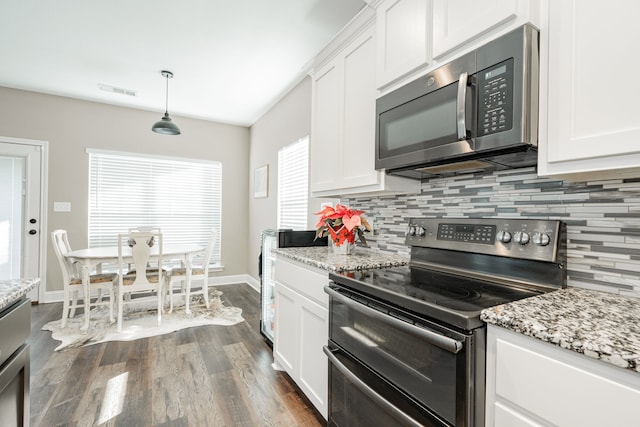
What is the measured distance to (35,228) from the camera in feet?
12.5

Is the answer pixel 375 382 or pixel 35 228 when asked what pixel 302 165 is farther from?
pixel 35 228

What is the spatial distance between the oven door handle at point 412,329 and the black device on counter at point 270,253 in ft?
3.50

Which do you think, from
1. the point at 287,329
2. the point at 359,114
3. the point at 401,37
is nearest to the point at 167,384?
the point at 287,329

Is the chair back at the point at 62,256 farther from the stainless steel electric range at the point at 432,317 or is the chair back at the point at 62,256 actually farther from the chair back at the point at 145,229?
the stainless steel electric range at the point at 432,317

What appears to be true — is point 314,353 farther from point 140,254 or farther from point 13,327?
point 140,254

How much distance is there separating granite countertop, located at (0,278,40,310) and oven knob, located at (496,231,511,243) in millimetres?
1778

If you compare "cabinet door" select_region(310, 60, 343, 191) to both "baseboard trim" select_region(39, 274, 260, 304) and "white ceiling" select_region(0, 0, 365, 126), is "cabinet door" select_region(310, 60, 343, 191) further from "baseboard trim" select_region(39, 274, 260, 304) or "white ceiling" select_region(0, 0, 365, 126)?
"baseboard trim" select_region(39, 274, 260, 304)

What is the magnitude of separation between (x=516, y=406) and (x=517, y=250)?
63cm

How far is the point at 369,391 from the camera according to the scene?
3.72 ft

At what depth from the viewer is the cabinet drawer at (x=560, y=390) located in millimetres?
603

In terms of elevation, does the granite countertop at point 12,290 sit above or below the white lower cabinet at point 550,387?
above

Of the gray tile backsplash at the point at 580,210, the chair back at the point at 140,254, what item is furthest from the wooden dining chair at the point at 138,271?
the gray tile backsplash at the point at 580,210

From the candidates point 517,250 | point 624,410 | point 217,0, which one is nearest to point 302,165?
point 217,0

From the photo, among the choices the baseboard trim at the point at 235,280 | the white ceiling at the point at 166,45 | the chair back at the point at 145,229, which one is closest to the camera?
the white ceiling at the point at 166,45
